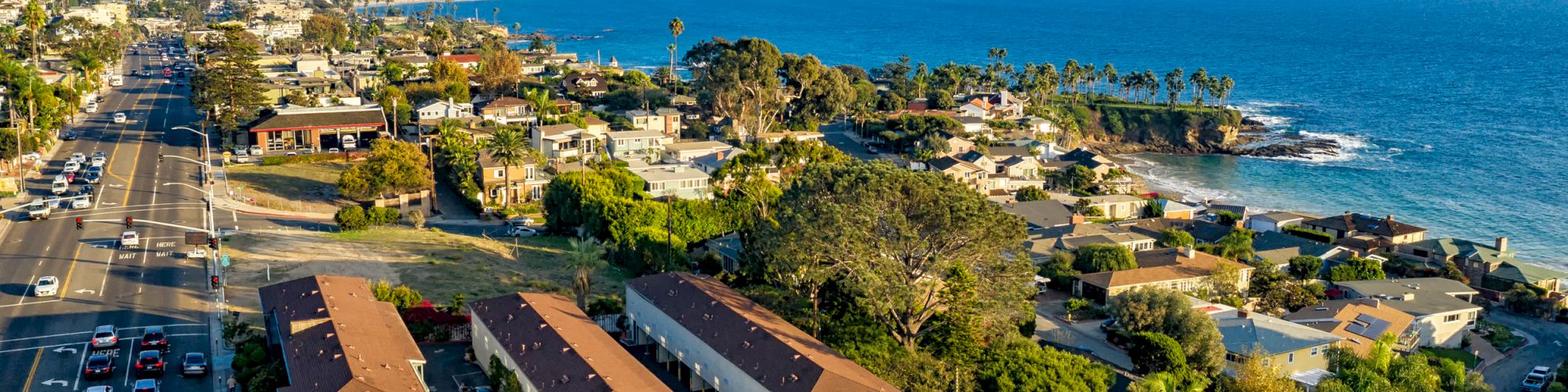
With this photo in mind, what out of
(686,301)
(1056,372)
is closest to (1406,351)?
(1056,372)

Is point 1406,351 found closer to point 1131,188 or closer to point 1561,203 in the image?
point 1131,188

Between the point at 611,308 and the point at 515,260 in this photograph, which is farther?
the point at 515,260

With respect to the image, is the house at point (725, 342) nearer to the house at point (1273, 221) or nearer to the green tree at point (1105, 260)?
the green tree at point (1105, 260)

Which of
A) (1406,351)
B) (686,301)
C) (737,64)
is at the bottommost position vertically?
(1406,351)

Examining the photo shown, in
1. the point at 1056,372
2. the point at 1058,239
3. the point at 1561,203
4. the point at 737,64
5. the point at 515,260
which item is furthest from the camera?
the point at 737,64

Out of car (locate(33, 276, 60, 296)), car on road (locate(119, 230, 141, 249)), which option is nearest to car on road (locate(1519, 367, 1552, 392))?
car (locate(33, 276, 60, 296))

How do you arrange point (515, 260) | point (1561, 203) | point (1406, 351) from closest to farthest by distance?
→ point (1406, 351)
point (515, 260)
point (1561, 203)

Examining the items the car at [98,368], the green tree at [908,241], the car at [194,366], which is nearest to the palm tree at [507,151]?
the green tree at [908,241]
